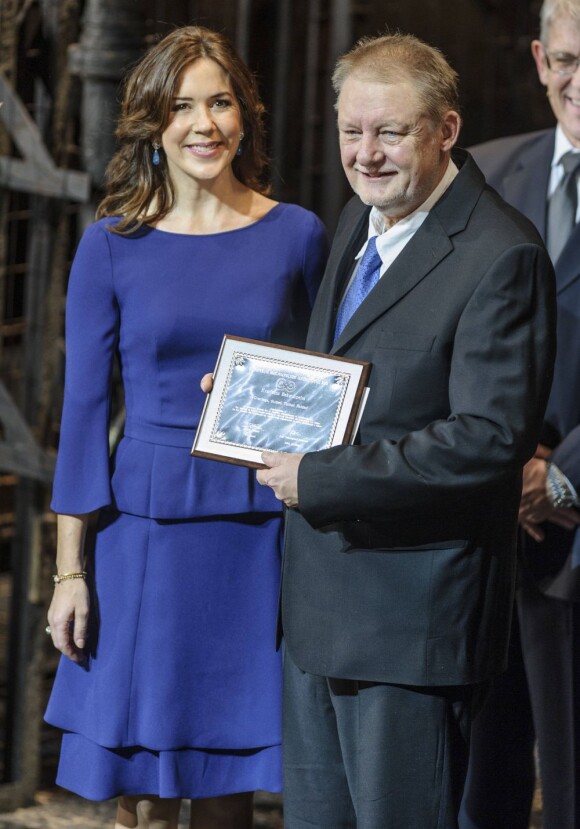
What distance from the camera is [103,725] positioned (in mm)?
2535

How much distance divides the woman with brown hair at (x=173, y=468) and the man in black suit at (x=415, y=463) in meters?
0.24

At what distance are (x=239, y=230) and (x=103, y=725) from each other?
3.27 feet

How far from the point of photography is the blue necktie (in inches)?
90.0

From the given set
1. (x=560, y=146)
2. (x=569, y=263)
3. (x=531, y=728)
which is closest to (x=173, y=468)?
(x=569, y=263)

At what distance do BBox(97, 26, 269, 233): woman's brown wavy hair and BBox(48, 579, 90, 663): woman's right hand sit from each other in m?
0.71

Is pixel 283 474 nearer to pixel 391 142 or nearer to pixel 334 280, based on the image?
pixel 334 280

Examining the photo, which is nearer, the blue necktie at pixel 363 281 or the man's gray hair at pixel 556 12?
the blue necktie at pixel 363 281

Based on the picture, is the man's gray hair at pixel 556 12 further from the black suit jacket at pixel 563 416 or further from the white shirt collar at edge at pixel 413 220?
the white shirt collar at edge at pixel 413 220

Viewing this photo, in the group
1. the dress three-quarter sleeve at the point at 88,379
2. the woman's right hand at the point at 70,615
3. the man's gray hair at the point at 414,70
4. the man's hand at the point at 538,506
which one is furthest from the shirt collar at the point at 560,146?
the woman's right hand at the point at 70,615

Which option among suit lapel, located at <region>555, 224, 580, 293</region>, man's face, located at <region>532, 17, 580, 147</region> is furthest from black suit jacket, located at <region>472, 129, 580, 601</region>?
man's face, located at <region>532, 17, 580, 147</region>

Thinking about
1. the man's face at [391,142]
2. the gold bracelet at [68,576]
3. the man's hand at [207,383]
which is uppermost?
the man's face at [391,142]

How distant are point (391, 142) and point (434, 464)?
530mm

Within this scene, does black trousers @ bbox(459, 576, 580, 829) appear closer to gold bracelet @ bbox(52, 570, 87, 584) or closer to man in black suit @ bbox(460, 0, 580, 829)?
man in black suit @ bbox(460, 0, 580, 829)

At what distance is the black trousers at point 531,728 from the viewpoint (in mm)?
2846
